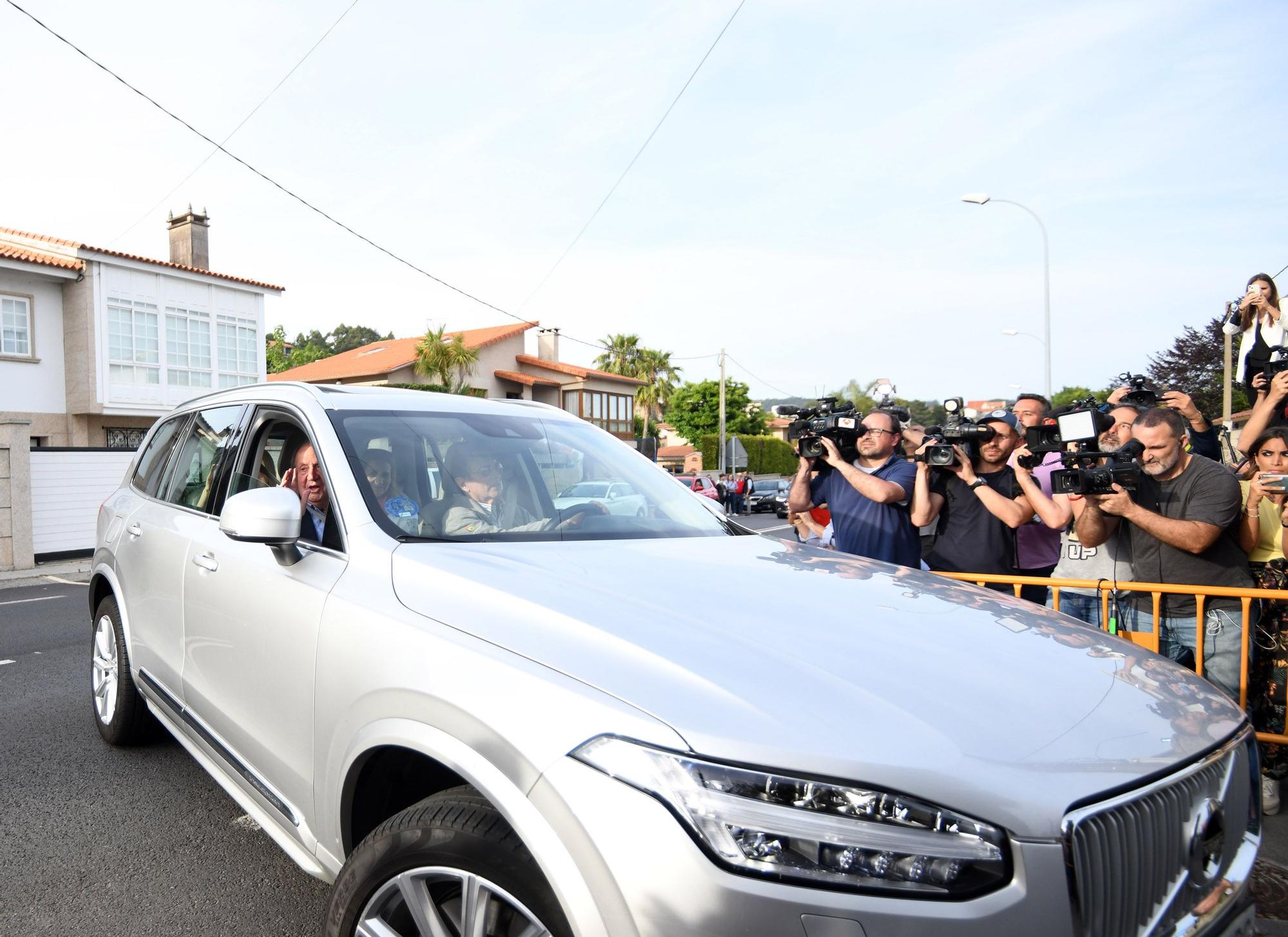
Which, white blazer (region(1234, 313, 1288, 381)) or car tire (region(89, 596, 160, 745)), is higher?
white blazer (region(1234, 313, 1288, 381))

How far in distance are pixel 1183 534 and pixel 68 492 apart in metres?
16.5

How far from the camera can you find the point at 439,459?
2.72m

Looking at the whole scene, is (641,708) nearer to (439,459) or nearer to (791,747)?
(791,747)

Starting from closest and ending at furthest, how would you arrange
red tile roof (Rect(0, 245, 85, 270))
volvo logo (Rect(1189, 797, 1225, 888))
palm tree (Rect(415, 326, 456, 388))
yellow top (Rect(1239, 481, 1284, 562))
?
volvo logo (Rect(1189, 797, 1225, 888))
yellow top (Rect(1239, 481, 1284, 562))
red tile roof (Rect(0, 245, 85, 270))
palm tree (Rect(415, 326, 456, 388))

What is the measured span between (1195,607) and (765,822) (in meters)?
3.34

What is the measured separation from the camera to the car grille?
1.38 m

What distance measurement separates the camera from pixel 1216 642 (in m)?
3.73

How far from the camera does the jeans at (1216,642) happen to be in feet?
12.1

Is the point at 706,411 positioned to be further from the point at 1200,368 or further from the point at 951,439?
the point at 951,439

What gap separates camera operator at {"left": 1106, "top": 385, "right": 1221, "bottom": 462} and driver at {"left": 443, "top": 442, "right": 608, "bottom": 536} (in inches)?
172

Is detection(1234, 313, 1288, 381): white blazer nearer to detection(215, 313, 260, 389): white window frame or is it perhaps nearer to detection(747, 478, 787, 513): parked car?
detection(747, 478, 787, 513): parked car

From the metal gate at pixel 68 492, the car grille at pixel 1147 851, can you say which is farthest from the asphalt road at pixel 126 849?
the metal gate at pixel 68 492

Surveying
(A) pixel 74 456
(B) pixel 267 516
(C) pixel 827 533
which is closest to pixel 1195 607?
(C) pixel 827 533

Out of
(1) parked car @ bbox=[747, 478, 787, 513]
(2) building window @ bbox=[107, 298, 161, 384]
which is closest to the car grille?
(2) building window @ bbox=[107, 298, 161, 384]
